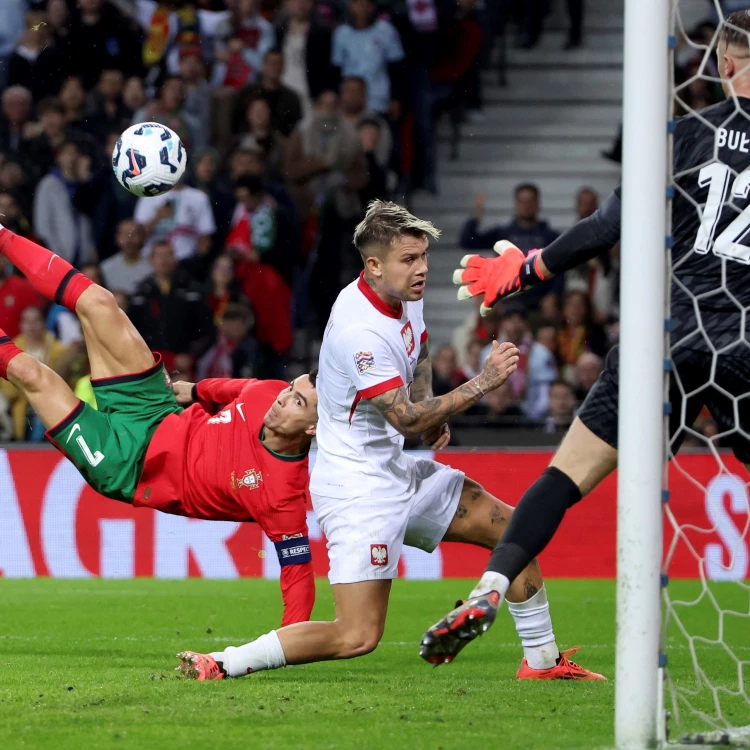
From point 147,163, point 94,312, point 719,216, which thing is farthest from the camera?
point 147,163

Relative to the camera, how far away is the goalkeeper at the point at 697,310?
3973 mm

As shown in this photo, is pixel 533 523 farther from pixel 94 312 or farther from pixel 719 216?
pixel 94 312

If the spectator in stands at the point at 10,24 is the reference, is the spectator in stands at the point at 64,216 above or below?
below

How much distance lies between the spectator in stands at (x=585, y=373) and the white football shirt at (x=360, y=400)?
610 cm

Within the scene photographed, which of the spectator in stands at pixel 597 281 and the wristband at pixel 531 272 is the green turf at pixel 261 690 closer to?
the wristband at pixel 531 272

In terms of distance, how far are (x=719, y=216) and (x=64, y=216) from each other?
910cm

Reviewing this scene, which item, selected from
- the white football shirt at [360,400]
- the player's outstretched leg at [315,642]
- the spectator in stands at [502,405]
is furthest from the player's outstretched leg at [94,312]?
the spectator in stands at [502,405]

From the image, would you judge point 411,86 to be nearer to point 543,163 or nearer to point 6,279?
point 543,163

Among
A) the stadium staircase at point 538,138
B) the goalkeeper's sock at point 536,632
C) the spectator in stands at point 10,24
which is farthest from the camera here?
the stadium staircase at point 538,138

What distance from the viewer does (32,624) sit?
22.9 feet

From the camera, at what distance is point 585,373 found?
11.1m

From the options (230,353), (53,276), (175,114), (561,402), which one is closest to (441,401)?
(53,276)

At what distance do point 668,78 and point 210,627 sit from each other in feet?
14.0

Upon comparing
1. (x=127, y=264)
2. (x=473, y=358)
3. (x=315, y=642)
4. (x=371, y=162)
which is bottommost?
(x=315, y=642)
